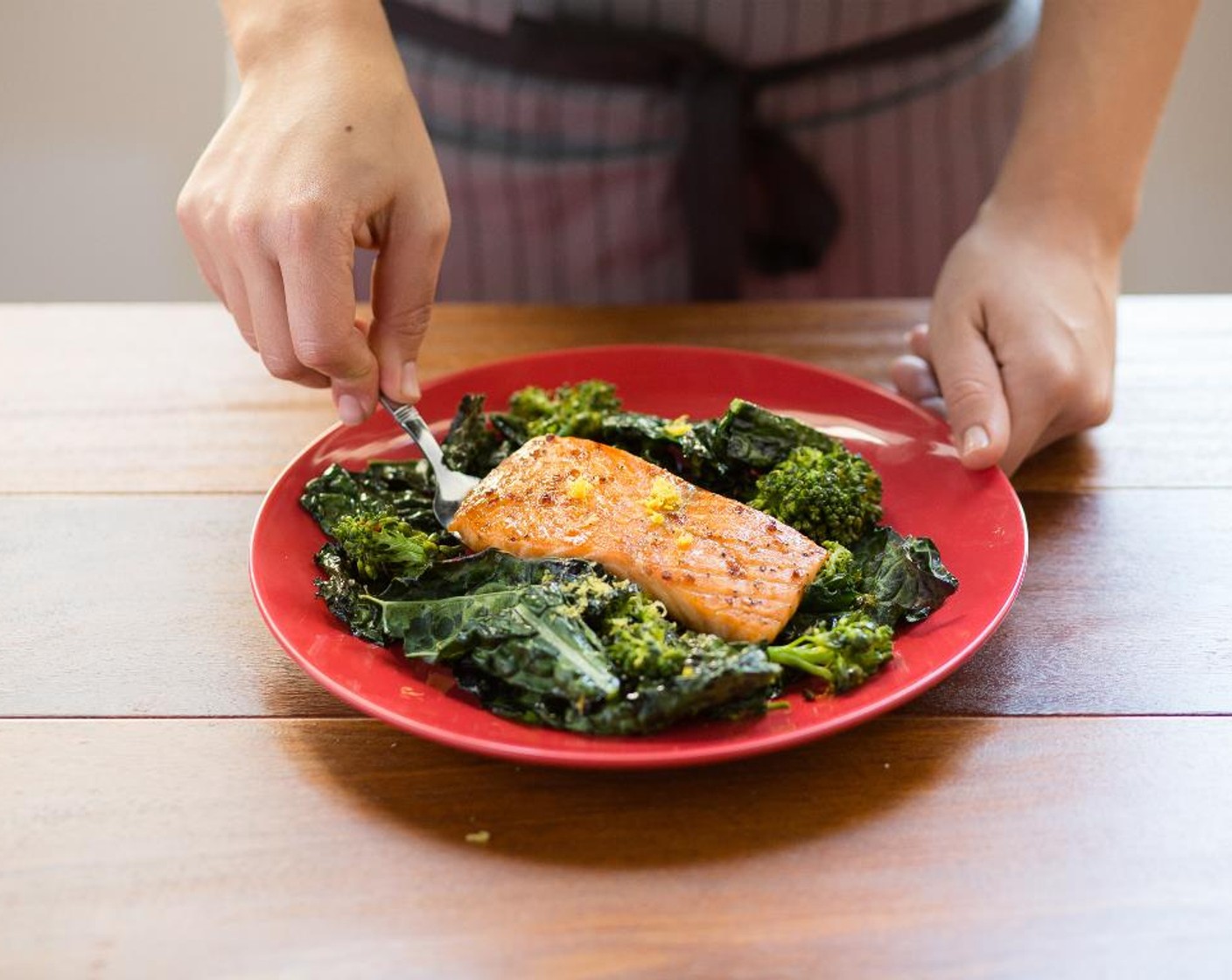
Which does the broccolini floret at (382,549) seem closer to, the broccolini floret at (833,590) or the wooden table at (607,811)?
the wooden table at (607,811)

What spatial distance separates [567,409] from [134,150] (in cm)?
395

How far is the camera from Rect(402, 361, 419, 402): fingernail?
1884 mm

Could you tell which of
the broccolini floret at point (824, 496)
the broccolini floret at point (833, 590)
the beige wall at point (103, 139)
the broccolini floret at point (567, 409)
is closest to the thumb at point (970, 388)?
the broccolini floret at point (824, 496)

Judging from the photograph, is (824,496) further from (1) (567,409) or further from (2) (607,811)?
(2) (607,811)

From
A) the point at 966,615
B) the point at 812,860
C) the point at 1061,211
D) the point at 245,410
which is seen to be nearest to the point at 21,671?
the point at 245,410

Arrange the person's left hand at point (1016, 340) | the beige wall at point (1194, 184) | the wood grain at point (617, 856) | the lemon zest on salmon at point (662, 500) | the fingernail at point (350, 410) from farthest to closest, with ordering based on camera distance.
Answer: the beige wall at point (1194, 184), the person's left hand at point (1016, 340), the fingernail at point (350, 410), the lemon zest on salmon at point (662, 500), the wood grain at point (617, 856)

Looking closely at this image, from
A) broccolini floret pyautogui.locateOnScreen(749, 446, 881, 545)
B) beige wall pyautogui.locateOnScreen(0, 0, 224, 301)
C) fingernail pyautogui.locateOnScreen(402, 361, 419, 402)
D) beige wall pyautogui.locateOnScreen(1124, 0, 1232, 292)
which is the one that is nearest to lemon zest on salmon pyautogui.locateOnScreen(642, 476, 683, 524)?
broccolini floret pyautogui.locateOnScreen(749, 446, 881, 545)

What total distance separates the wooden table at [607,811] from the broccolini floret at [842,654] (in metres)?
0.10

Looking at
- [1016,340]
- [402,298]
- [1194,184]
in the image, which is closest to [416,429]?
[402,298]

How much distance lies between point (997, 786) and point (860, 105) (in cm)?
179

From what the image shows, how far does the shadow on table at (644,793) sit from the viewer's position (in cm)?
137

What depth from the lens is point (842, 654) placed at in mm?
1458

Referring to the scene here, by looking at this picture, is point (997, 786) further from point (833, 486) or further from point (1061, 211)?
point (1061, 211)

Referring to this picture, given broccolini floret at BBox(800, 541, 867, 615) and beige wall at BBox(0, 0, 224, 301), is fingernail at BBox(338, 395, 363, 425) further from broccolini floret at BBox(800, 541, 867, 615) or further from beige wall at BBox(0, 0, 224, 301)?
beige wall at BBox(0, 0, 224, 301)
